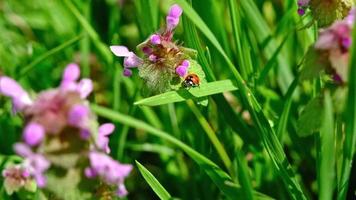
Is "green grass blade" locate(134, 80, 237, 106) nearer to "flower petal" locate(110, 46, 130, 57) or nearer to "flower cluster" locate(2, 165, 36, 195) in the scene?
"flower petal" locate(110, 46, 130, 57)

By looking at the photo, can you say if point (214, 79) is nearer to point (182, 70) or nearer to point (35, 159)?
point (182, 70)

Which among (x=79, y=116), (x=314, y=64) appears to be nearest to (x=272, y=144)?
(x=314, y=64)

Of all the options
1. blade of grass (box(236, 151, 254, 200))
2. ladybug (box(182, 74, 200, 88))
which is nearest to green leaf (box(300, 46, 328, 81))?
blade of grass (box(236, 151, 254, 200))

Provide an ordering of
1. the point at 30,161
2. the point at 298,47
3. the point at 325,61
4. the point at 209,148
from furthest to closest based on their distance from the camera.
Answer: the point at 298,47 → the point at 209,148 → the point at 325,61 → the point at 30,161

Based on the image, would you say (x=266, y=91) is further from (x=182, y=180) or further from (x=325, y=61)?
(x=325, y=61)

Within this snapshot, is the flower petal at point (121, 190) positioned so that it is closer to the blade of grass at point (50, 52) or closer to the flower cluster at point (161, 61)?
the flower cluster at point (161, 61)

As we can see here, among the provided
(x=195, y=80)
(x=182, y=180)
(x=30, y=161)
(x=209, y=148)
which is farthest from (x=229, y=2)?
(x=30, y=161)
